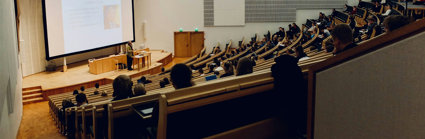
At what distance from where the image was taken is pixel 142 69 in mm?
11883

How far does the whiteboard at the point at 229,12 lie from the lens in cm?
1505

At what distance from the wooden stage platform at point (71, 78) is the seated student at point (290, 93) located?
8.03m

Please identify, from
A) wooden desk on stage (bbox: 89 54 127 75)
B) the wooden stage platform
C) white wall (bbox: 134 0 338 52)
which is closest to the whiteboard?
white wall (bbox: 134 0 338 52)

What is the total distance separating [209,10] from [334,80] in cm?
1369

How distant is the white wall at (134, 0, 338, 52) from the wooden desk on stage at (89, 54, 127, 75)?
12.7 ft

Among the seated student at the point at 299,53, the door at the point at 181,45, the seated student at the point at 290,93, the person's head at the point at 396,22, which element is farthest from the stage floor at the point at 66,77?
the person's head at the point at 396,22

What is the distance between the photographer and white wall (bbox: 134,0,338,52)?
1514cm

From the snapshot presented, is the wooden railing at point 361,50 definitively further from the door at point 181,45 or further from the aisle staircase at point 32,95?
the door at point 181,45

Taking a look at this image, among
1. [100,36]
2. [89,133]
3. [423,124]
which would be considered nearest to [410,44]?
[423,124]

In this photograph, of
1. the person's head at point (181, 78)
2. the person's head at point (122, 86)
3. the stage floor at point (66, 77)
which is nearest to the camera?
the person's head at point (181, 78)

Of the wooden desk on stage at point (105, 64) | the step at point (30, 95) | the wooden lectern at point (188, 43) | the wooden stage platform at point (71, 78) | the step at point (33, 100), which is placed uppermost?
the wooden lectern at point (188, 43)

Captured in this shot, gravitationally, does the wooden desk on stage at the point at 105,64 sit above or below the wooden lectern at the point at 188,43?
below

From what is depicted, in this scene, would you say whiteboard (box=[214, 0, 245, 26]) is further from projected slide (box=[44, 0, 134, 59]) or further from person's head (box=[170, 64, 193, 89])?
person's head (box=[170, 64, 193, 89])

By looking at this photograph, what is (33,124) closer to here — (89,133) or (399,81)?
(89,133)
